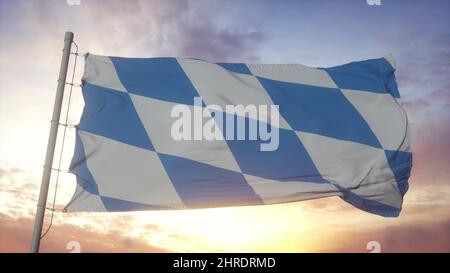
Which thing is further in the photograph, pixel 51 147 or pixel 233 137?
pixel 233 137

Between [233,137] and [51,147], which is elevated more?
[233,137]

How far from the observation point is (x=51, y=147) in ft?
16.7

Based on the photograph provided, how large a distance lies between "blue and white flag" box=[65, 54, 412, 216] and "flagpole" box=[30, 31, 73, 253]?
0.38 meters

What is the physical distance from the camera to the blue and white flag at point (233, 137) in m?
5.60

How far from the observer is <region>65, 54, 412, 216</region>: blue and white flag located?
560 cm

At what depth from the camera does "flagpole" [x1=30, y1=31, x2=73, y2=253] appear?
4855 millimetres

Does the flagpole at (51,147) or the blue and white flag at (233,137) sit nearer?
the flagpole at (51,147)

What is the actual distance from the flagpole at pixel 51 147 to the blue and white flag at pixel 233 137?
15.1 inches

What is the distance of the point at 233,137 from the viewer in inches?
236

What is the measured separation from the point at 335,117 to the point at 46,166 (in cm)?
361

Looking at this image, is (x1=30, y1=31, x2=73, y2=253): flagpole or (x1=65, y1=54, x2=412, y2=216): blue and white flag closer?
(x1=30, y1=31, x2=73, y2=253): flagpole

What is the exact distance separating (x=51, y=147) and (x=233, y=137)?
7.09 ft
